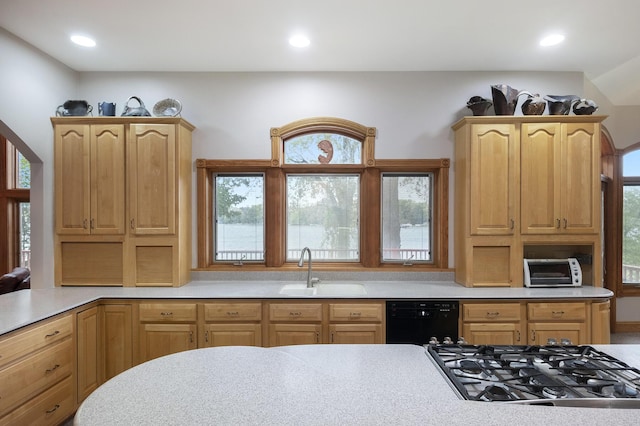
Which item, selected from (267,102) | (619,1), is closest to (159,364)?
(267,102)

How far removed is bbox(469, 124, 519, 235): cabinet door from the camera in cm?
311

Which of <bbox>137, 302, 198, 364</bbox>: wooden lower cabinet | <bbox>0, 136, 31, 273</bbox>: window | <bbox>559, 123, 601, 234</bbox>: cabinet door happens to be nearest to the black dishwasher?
<bbox>559, 123, 601, 234</bbox>: cabinet door

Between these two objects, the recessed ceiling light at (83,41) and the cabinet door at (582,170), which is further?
the cabinet door at (582,170)

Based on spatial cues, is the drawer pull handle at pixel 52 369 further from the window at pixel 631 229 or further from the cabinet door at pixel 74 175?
the window at pixel 631 229

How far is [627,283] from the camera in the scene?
4.57 m

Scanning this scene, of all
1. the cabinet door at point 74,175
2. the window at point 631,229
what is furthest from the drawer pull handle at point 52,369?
the window at point 631,229

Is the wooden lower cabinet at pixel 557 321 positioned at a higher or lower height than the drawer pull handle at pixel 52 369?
higher

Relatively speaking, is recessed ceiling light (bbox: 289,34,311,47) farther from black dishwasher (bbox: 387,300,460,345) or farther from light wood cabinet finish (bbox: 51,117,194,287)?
black dishwasher (bbox: 387,300,460,345)

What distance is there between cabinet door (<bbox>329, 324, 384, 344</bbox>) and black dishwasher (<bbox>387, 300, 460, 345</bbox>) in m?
0.11

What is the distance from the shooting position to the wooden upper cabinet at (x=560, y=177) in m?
Answer: 3.10

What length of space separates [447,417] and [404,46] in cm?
279

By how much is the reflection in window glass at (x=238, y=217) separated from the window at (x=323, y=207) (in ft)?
0.03

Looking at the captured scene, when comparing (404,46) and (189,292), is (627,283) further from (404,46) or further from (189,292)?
(189,292)

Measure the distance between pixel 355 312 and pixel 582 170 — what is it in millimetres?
2320
